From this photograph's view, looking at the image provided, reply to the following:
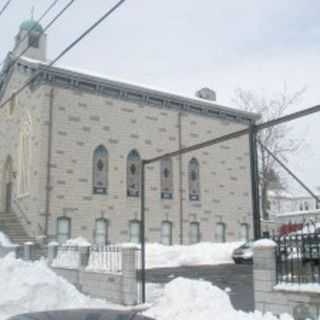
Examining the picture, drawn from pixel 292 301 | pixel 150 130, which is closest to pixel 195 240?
pixel 150 130

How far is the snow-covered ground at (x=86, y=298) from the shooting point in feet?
33.0

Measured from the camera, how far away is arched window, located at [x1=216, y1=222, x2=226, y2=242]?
113 ft

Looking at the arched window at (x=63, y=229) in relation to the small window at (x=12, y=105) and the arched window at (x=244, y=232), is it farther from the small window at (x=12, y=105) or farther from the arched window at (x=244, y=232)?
the arched window at (x=244, y=232)

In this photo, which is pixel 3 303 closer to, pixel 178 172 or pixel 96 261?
pixel 96 261

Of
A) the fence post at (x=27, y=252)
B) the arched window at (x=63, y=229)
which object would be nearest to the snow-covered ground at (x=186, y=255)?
the arched window at (x=63, y=229)

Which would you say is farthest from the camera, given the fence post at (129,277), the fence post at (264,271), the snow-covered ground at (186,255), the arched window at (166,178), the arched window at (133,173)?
the arched window at (166,178)

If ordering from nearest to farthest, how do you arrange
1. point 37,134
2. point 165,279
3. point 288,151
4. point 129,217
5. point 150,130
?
1. point 165,279
2. point 37,134
3. point 129,217
4. point 150,130
5. point 288,151

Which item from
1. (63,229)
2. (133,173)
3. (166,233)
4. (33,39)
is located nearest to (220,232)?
(166,233)

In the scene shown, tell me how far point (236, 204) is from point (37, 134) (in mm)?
14833

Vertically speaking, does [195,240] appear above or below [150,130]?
below

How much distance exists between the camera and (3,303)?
41.1ft

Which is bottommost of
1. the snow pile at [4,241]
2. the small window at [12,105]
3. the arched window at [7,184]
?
the snow pile at [4,241]

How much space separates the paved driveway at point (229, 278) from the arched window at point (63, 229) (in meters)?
7.26

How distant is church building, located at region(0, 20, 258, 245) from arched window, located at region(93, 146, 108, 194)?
58 mm
